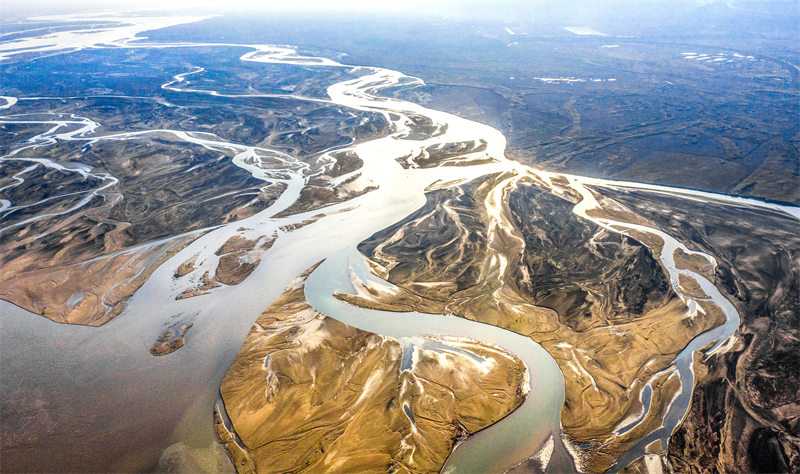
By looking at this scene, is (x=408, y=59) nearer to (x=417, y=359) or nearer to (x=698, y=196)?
(x=698, y=196)

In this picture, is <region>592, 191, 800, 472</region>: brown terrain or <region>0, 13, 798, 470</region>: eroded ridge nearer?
<region>592, 191, 800, 472</region>: brown terrain

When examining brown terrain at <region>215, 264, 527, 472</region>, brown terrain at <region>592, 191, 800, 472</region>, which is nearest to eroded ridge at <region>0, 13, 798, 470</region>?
brown terrain at <region>215, 264, 527, 472</region>

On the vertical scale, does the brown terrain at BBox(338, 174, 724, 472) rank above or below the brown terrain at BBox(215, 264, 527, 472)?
above

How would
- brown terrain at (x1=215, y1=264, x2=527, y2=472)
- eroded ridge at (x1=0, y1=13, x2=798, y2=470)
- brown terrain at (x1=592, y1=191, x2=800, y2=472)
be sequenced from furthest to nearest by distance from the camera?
eroded ridge at (x1=0, y1=13, x2=798, y2=470)
brown terrain at (x1=215, y1=264, x2=527, y2=472)
brown terrain at (x1=592, y1=191, x2=800, y2=472)

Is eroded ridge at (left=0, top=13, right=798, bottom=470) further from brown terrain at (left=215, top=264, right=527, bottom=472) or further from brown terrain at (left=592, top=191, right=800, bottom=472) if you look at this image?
brown terrain at (left=592, top=191, right=800, bottom=472)

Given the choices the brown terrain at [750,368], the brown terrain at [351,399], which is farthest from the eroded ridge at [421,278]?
the brown terrain at [750,368]

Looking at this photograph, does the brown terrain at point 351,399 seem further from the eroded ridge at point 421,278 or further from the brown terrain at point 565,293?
the brown terrain at point 565,293

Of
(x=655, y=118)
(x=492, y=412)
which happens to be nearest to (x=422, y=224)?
(x=492, y=412)

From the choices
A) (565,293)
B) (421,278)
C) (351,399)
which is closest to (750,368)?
(565,293)
